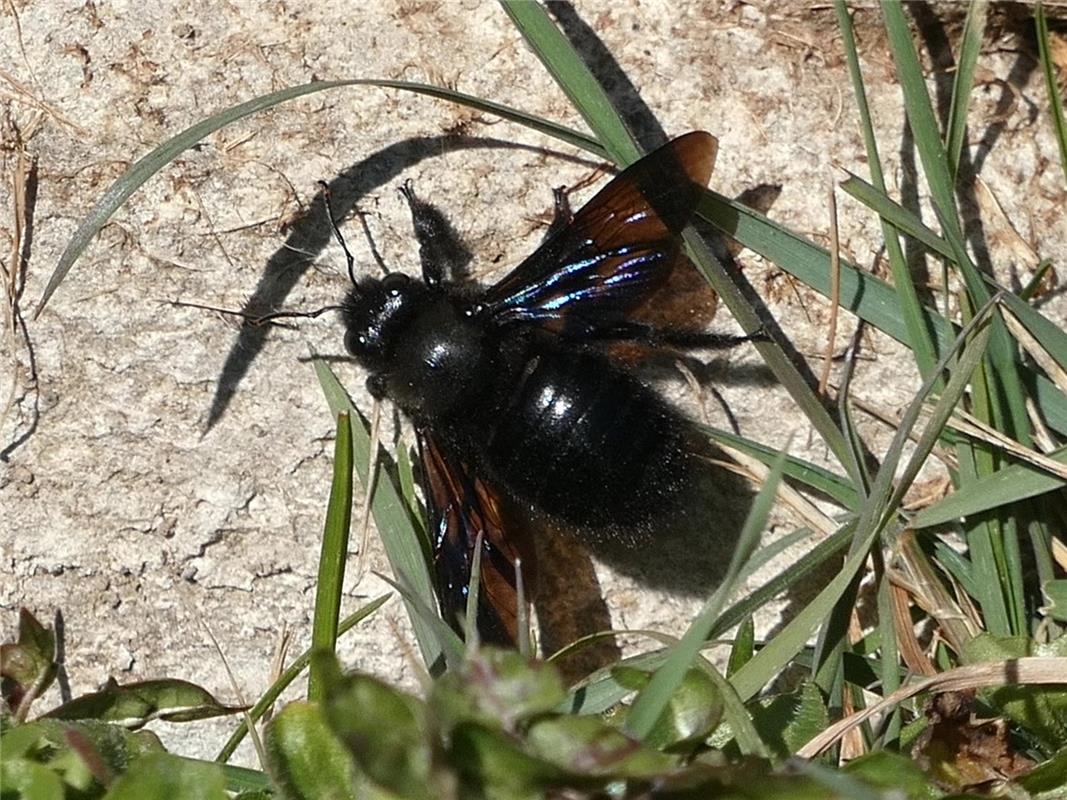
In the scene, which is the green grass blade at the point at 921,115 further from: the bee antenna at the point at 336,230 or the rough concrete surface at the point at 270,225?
the bee antenna at the point at 336,230

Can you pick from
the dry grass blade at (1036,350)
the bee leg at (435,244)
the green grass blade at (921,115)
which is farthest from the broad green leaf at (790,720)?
the bee leg at (435,244)

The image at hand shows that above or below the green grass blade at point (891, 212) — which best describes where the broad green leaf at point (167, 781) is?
below

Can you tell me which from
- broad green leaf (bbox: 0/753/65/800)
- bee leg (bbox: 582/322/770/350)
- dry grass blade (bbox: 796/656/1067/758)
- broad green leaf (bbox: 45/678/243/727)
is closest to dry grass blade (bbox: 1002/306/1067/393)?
bee leg (bbox: 582/322/770/350)

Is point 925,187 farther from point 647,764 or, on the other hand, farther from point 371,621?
point 647,764

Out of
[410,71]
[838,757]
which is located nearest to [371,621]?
[838,757]

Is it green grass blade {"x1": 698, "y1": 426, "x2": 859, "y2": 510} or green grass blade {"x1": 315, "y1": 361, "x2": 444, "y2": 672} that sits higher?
green grass blade {"x1": 315, "y1": 361, "x2": 444, "y2": 672}

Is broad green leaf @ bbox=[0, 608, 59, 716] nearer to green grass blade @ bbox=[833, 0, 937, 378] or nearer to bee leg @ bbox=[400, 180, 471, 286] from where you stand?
bee leg @ bbox=[400, 180, 471, 286]
